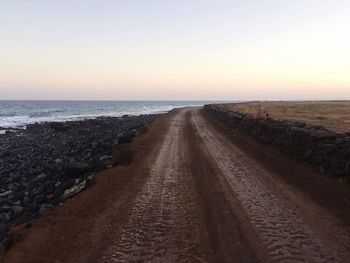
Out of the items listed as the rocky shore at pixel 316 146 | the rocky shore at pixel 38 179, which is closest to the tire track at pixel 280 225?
the rocky shore at pixel 316 146

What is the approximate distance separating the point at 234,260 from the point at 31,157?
22.5 metres

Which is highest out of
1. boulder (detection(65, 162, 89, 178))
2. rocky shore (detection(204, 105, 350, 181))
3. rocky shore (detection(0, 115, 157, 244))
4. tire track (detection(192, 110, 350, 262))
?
rocky shore (detection(204, 105, 350, 181))

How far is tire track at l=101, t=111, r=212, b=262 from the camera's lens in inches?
261

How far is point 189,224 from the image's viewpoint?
8164 mm

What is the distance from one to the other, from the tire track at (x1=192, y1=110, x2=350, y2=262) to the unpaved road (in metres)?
0.01

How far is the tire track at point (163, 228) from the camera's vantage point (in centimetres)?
664

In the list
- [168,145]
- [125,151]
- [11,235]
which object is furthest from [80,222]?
[168,145]

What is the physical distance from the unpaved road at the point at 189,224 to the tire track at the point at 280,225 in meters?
0.01

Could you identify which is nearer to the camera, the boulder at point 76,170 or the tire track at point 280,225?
the tire track at point 280,225

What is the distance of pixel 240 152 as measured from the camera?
720 inches

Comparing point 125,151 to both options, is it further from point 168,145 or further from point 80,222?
point 80,222

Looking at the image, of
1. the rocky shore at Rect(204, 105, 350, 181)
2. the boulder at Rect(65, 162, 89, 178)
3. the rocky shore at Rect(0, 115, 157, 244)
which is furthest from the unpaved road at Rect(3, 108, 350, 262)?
the boulder at Rect(65, 162, 89, 178)

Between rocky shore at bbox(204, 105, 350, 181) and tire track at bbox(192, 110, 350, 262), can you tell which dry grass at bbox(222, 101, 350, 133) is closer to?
rocky shore at bbox(204, 105, 350, 181)

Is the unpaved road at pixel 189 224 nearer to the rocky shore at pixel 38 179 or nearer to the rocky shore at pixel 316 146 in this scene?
the rocky shore at pixel 316 146
